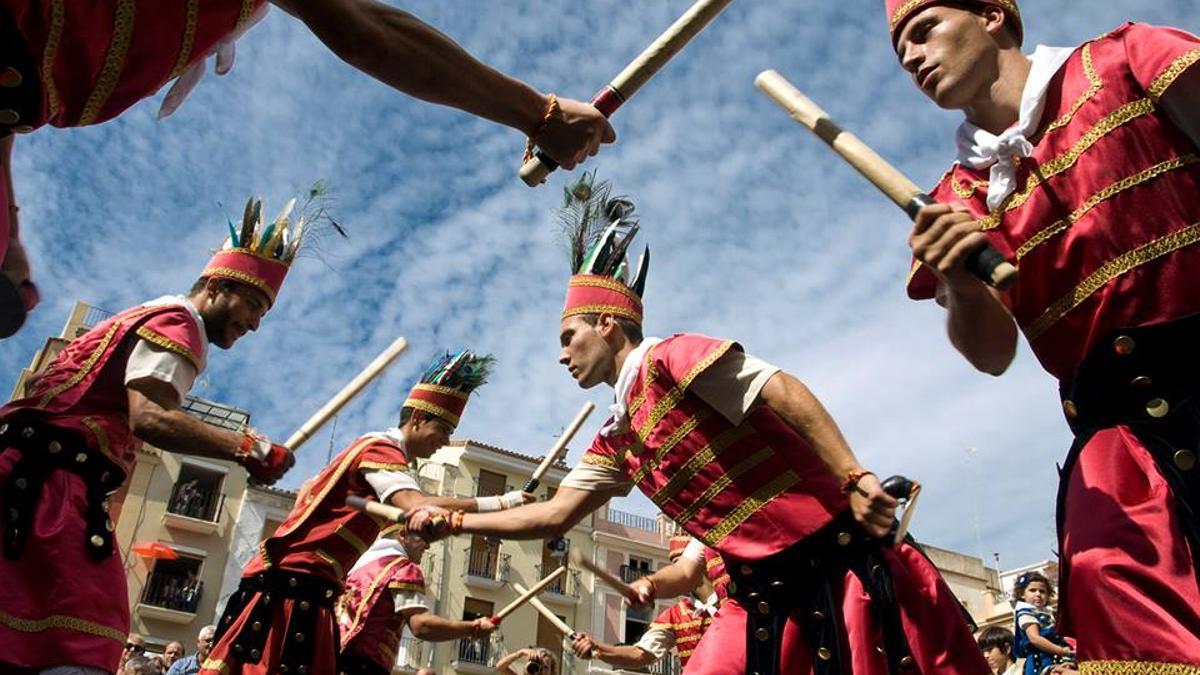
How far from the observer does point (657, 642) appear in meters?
9.06

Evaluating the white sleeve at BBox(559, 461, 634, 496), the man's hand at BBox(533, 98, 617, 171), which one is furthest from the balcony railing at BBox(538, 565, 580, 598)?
the man's hand at BBox(533, 98, 617, 171)

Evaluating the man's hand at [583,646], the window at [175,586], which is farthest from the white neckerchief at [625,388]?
the window at [175,586]

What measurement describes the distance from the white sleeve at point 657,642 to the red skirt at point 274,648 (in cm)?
415

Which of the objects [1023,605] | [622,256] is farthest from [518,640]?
[622,256]

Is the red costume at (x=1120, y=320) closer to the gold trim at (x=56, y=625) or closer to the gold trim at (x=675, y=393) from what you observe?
the gold trim at (x=675, y=393)

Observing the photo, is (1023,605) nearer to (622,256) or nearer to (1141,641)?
(622,256)

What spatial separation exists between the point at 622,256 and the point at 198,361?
7.50ft

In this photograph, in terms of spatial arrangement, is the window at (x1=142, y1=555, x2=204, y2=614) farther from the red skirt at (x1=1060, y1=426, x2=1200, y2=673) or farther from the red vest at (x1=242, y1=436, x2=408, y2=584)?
the red skirt at (x1=1060, y1=426, x2=1200, y2=673)

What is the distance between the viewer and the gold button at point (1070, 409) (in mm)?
2506

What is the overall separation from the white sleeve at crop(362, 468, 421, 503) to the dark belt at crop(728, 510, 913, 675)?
89.3 inches

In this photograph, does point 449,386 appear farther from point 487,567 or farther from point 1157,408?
point 487,567

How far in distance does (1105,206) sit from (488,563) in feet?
113

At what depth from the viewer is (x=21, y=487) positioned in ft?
12.1

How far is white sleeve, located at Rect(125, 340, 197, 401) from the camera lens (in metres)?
4.06
